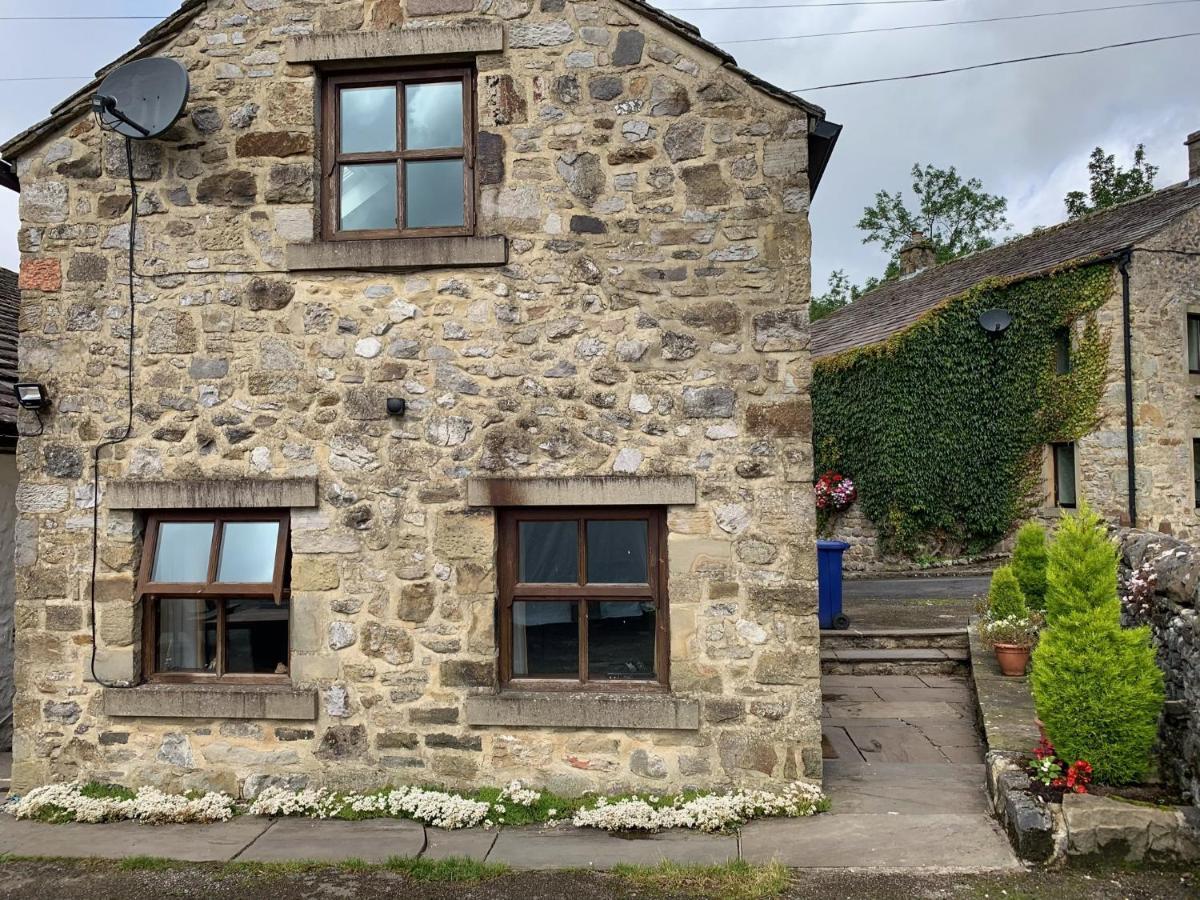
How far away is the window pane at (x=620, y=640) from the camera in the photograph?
5.67m

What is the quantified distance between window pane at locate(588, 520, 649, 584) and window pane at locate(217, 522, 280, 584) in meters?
2.16

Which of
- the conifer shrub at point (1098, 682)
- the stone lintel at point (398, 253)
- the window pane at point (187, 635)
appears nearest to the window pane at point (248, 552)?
the window pane at point (187, 635)

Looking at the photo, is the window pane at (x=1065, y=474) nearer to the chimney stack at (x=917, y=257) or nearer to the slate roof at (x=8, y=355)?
the chimney stack at (x=917, y=257)

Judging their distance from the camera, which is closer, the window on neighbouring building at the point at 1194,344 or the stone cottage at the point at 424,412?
the stone cottage at the point at 424,412

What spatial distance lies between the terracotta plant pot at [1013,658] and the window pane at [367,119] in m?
6.66

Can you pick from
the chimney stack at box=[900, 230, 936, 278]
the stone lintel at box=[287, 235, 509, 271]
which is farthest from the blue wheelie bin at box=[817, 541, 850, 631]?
the chimney stack at box=[900, 230, 936, 278]

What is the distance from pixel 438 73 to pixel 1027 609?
7560mm

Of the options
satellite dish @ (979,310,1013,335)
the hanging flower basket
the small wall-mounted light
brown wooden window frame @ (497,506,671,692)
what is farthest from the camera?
the hanging flower basket

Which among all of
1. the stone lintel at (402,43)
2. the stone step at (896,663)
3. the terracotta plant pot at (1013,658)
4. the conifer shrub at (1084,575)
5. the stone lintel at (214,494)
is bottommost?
the stone step at (896,663)

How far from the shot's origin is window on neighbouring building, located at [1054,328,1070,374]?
16.7 m

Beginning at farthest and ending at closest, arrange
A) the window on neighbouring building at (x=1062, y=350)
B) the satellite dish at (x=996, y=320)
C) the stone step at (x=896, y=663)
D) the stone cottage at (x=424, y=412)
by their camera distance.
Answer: the window on neighbouring building at (x=1062, y=350) → the satellite dish at (x=996, y=320) → the stone step at (x=896, y=663) → the stone cottage at (x=424, y=412)

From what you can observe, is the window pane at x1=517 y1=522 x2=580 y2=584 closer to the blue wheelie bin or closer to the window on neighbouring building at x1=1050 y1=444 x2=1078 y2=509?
the blue wheelie bin

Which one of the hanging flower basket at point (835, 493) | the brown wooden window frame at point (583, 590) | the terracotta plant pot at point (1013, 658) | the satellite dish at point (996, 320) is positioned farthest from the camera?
the hanging flower basket at point (835, 493)

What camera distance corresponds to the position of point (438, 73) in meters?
5.89
